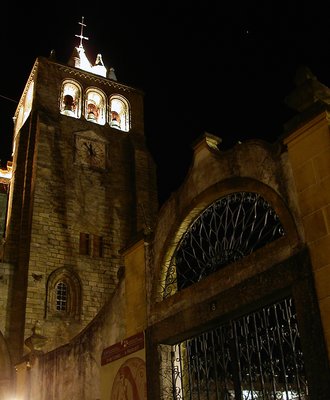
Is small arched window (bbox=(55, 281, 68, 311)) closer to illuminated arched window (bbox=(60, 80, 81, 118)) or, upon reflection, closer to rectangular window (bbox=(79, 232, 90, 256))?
rectangular window (bbox=(79, 232, 90, 256))

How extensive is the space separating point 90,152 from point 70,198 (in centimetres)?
269

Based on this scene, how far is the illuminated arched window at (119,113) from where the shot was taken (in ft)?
81.7

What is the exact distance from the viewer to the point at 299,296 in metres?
6.06

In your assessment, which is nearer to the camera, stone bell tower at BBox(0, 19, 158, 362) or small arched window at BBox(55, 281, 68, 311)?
stone bell tower at BBox(0, 19, 158, 362)

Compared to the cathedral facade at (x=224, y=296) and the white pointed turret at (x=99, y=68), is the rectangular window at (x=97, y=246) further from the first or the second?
the white pointed turret at (x=99, y=68)

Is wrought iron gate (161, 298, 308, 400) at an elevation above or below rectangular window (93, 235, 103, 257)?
below

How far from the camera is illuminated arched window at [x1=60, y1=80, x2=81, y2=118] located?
2372cm

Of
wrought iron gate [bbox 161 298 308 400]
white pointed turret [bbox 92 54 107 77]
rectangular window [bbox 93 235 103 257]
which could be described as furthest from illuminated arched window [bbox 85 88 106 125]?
wrought iron gate [bbox 161 298 308 400]

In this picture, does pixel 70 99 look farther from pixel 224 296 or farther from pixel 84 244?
pixel 224 296

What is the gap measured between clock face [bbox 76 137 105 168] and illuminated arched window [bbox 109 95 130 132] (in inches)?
79.3

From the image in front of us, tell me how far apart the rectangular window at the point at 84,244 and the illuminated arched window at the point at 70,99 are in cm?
601

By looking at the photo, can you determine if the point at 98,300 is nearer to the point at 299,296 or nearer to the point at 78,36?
the point at 299,296

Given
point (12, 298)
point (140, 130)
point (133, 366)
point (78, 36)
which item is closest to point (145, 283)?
point (133, 366)

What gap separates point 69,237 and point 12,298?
3121 mm
